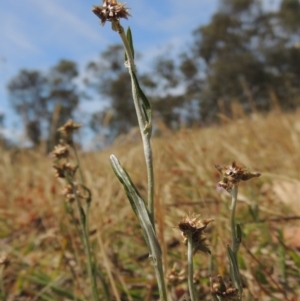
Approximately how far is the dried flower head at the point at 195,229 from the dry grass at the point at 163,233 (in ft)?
0.76

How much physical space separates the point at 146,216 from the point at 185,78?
101ft

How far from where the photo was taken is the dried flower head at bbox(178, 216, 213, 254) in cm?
48

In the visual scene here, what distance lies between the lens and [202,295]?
105 cm

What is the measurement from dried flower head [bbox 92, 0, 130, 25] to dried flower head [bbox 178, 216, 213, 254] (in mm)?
203

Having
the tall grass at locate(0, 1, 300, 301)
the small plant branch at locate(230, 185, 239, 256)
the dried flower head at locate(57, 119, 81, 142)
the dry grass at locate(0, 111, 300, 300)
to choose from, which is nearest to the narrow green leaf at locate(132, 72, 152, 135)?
the tall grass at locate(0, 1, 300, 301)

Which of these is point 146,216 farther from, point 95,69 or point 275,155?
point 95,69

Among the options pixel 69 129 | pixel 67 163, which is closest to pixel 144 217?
pixel 67 163

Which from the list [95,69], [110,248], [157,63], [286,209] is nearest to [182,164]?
[286,209]

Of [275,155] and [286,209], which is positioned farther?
[275,155]

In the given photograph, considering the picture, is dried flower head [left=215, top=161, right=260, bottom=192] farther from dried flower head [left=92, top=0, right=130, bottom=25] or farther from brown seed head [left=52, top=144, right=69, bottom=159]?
brown seed head [left=52, top=144, right=69, bottom=159]

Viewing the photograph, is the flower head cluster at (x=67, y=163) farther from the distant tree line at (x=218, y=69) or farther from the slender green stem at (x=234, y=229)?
the distant tree line at (x=218, y=69)

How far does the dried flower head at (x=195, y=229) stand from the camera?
0.48 meters

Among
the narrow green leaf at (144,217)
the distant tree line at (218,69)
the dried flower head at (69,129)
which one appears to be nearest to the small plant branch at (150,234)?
the narrow green leaf at (144,217)

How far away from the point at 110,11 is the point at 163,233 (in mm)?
482
